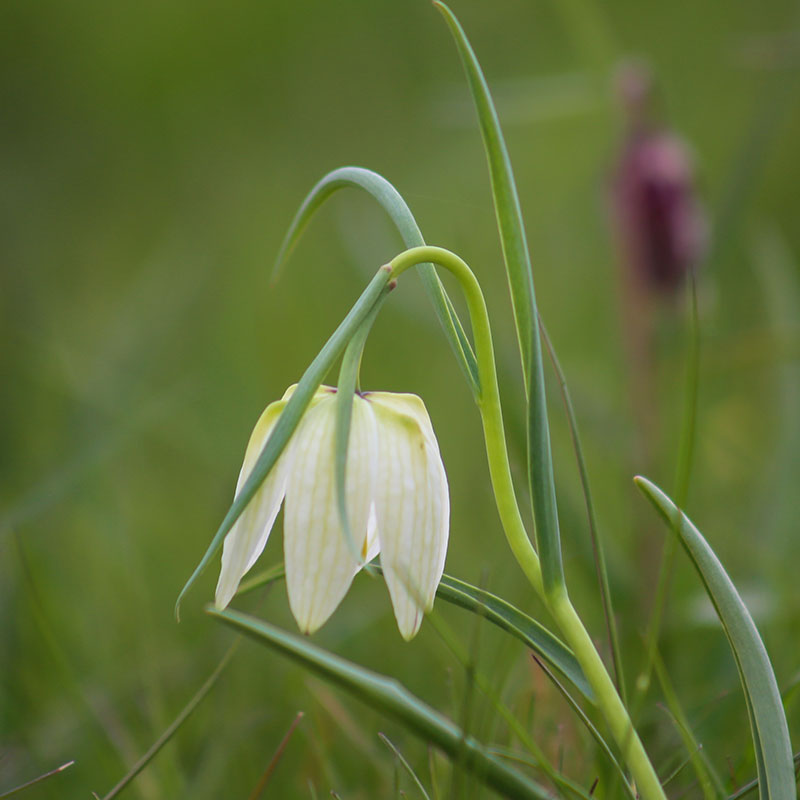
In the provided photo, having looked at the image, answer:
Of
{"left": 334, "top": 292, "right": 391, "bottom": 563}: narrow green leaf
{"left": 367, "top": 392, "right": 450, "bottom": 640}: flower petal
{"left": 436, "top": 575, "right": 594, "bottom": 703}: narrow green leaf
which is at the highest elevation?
{"left": 334, "top": 292, "right": 391, "bottom": 563}: narrow green leaf

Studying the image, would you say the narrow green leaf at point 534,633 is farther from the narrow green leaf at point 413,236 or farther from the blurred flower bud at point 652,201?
the blurred flower bud at point 652,201

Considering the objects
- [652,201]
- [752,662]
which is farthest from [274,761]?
[652,201]

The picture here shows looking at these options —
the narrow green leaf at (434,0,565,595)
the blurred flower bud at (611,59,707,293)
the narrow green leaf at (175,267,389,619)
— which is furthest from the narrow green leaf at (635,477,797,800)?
the blurred flower bud at (611,59,707,293)

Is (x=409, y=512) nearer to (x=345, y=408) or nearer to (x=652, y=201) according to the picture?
(x=345, y=408)

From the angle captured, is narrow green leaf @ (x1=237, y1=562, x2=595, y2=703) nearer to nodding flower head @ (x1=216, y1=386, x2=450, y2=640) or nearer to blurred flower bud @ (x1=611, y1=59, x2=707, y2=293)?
nodding flower head @ (x1=216, y1=386, x2=450, y2=640)

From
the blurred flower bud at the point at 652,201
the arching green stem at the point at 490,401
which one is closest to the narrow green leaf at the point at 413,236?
the arching green stem at the point at 490,401

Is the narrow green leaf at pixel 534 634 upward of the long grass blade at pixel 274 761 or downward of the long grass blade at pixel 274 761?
upward

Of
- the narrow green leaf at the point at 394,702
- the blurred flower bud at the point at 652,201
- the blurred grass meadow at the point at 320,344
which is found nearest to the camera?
the narrow green leaf at the point at 394,702
